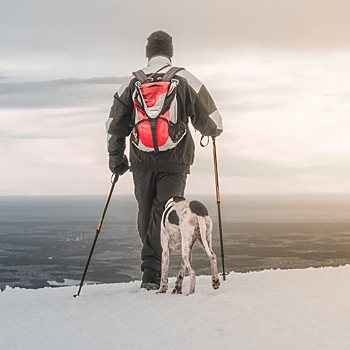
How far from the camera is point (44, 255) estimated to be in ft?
208

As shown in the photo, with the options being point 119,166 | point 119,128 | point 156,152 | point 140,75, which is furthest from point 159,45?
point 119,166

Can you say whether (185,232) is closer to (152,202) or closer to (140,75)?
(152,202)

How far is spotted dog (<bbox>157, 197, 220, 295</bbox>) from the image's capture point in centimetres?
443

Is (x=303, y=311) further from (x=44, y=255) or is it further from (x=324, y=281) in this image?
(x=44, y=255)

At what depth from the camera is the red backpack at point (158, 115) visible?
4758mm

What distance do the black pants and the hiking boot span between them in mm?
62

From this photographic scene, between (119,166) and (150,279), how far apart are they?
1509mm

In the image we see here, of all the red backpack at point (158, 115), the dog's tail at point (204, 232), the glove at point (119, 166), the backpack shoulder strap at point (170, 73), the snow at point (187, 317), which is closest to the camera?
the snow at point (187, 317)

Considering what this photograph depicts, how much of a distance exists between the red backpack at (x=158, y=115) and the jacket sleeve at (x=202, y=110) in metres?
0.27

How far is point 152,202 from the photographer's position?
17.2 feet

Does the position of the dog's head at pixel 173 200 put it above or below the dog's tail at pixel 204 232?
above

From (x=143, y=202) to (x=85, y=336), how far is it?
2013 millimetres

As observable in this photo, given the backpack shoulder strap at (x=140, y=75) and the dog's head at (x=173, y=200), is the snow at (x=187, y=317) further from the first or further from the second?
the backpack shoulder strap at (x=140, y=75)

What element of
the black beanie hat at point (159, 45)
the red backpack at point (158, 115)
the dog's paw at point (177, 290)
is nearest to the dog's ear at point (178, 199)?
the red backpack at point (158, 115)
